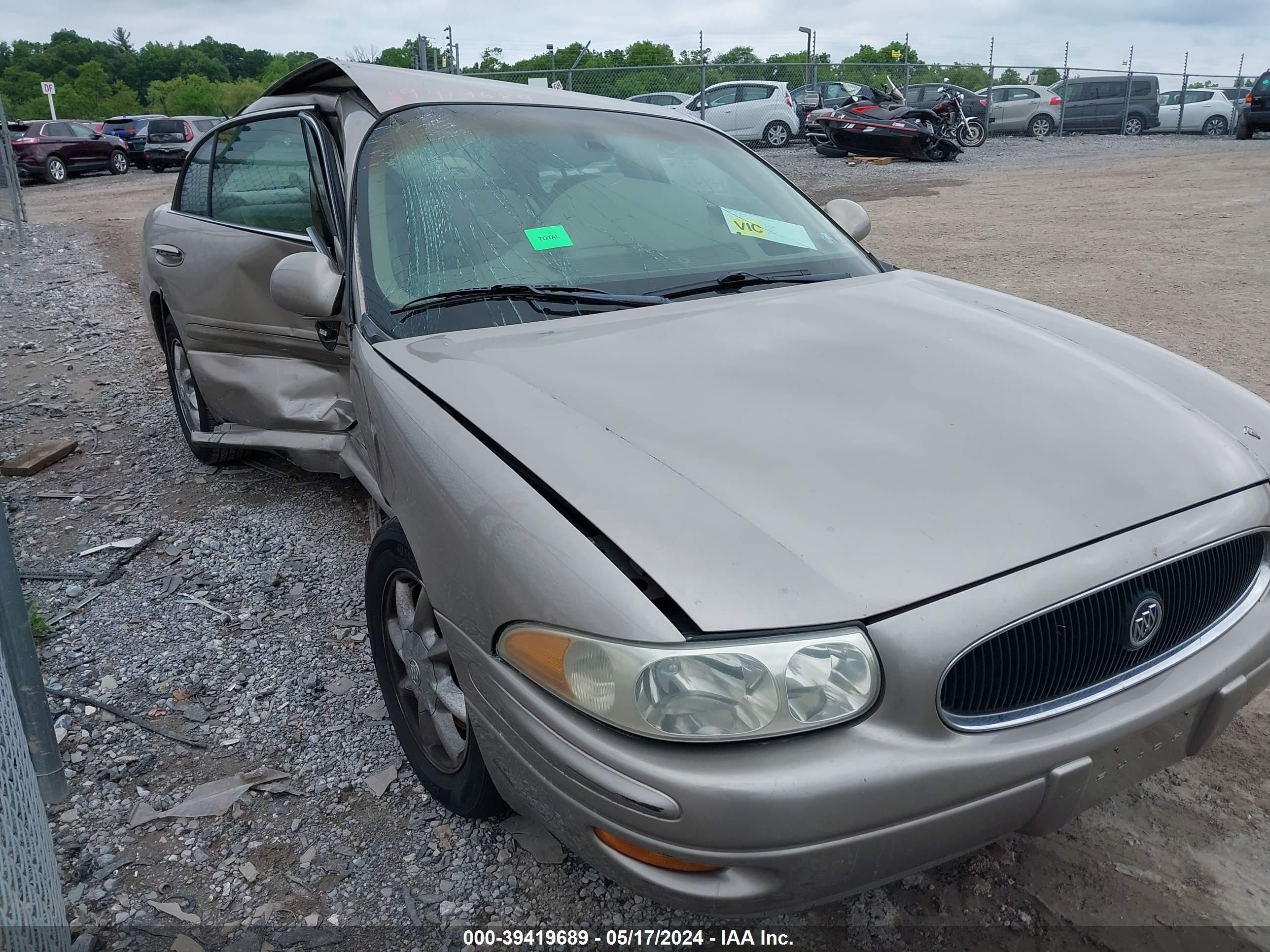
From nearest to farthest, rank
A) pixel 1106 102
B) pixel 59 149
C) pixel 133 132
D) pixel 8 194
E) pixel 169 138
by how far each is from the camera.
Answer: pixel 8 194 → pixel 59 149 → pixel 1106 102 → pixel 169 138 → pixel 133 132

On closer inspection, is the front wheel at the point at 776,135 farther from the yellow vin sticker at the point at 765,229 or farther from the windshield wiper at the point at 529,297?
the windshield wiper at the point at 529,297

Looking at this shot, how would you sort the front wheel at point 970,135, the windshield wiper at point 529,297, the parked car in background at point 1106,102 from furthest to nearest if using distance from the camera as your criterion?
the parked car in background at point 1106,102 < the front wheel at point 970,135 < the windshield wiper at point 529,297

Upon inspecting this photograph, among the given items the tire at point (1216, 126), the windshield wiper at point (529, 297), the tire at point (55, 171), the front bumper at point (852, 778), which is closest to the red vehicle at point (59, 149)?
the tire at point (55, 171)

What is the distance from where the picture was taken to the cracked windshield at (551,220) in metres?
2.40

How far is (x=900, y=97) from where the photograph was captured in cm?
1808

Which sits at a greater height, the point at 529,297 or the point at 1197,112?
the point at 1197,112

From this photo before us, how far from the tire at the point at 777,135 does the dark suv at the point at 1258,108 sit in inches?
389

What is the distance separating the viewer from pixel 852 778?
1.37 metres

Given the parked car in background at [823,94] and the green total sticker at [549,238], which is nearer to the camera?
the green total sticker at [549,238]

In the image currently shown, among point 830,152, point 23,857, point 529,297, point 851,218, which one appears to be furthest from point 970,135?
point 23,857

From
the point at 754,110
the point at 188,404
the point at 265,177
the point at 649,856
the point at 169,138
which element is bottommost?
the point at 649,856

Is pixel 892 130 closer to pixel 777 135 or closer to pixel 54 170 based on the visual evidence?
pixel 777 135

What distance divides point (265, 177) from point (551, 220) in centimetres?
167

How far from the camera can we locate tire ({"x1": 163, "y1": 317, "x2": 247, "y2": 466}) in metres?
4.12
